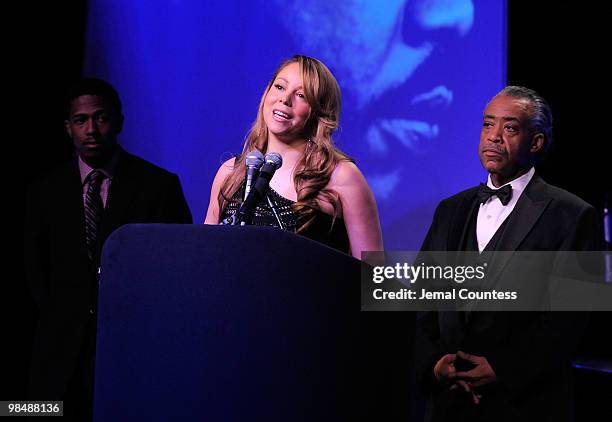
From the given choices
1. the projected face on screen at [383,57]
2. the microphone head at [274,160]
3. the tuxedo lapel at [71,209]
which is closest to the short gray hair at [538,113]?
the microphone head at [274,160]

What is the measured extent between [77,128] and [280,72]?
1.09m

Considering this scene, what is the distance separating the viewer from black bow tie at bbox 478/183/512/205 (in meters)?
2.71

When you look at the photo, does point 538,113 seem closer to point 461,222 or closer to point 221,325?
point 461,222

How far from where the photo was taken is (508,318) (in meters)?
2.54

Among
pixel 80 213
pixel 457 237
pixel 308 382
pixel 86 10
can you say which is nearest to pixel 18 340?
pixel 80 213

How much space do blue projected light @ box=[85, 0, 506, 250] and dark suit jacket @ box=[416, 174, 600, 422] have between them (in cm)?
180

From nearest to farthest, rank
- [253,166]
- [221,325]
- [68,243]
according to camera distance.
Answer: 1. [221,325]
2. [253,166]
3. [68,243]

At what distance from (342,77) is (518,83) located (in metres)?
0.94

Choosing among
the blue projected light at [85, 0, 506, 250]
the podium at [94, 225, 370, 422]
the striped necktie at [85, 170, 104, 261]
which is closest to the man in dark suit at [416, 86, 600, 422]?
the podium at [94, 225, 370, 422]

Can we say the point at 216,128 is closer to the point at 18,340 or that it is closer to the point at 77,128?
the point at 77,128

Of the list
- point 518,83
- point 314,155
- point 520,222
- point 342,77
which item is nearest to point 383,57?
point 342,77

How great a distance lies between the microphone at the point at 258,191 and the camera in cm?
212

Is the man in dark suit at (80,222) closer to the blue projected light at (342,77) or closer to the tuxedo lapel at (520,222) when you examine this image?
the blue projected light at (342,77)

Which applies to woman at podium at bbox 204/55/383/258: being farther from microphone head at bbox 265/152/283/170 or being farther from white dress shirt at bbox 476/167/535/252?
microphone head at bbox 265/152/283/170
